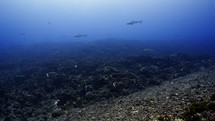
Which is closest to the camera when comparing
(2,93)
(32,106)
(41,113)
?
(41,113)

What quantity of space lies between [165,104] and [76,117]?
19.2ft

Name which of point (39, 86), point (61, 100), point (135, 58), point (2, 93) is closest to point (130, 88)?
point (61, 100)

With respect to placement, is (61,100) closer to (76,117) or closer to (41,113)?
(41,113)

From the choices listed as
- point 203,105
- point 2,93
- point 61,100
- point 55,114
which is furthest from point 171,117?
point 2,93

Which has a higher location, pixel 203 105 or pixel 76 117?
pixel 203 105

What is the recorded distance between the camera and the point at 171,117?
1085cm

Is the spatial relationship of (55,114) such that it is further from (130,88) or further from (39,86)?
(39,86)

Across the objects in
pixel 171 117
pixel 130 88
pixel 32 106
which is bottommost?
pixel 32 106

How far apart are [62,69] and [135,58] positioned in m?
11.1

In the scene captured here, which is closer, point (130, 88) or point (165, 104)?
point (165, 104)

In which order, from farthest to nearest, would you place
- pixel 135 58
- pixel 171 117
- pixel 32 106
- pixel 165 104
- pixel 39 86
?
pixel 135 58, pixel 39 86, pixel 32 106, pixel 165 104, pixel 171 117

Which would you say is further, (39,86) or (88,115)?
(39,86)

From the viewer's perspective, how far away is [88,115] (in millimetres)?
15602

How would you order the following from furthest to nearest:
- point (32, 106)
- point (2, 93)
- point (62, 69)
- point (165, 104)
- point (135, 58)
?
point (135, 58) < point (62, 69) < point (2, 93) < point (32, 106) < point (165, 104)
